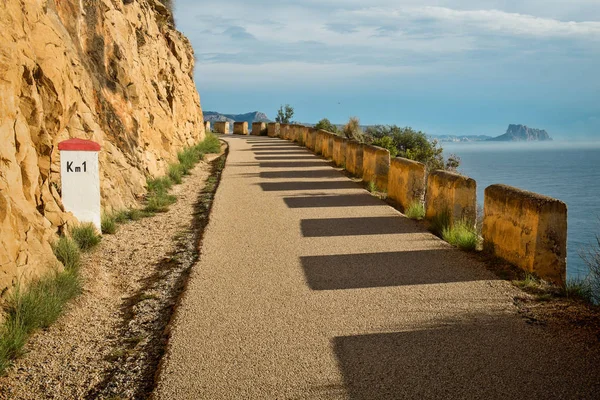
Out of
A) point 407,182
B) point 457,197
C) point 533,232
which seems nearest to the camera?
point 533,232

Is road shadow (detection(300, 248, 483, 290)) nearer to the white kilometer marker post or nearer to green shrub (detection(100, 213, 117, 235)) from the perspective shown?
the white kilometer marker post

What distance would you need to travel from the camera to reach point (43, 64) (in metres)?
8.68

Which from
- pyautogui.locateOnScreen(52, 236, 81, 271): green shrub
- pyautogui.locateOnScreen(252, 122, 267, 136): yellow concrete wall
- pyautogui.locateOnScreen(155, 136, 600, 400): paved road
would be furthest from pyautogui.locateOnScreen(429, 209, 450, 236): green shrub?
pyautogui.locateOnScreen(252, 122, 267, 136): yellow concrete wall

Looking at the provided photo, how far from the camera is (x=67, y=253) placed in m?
7.68

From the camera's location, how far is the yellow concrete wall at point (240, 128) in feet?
157

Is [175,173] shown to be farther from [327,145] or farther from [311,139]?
[311,139]

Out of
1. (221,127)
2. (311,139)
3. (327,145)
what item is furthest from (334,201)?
(221,127)

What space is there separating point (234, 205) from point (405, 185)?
3.63 meters

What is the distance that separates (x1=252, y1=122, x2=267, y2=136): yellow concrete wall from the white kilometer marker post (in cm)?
3654

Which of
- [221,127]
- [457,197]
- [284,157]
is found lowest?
[284,157]

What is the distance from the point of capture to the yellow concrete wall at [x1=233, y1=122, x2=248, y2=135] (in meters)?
47.9

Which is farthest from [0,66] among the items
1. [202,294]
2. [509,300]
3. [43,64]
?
[509,300]

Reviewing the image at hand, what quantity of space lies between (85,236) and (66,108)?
1997 millimetres

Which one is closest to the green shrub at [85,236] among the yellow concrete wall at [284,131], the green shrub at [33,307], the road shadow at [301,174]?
the green shrub at [33,307]
